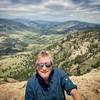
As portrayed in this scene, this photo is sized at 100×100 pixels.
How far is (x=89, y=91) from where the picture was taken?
24.7 meters

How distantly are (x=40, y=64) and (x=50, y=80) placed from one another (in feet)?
2.09

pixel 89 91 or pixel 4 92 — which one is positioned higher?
pixel 89 91

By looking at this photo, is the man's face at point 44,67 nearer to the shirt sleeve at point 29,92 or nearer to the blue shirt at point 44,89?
the blue shirt at point 44,89

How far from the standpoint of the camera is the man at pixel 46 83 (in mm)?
6934

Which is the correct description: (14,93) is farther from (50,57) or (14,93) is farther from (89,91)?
(50,57)

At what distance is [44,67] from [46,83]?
0.56 meters

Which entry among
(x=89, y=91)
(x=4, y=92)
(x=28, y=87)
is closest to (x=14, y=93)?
(x=4, y=92)

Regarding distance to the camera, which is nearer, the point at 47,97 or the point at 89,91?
the point at 47,97

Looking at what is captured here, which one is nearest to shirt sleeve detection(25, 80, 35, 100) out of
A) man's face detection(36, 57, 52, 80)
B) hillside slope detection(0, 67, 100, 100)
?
man's face detection(36, 57, 52, 80)

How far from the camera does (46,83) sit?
707cm

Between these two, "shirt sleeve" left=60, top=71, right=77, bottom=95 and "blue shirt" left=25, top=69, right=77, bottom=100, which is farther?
"blue shirt" left=25, top=69, right=77, bottom=100

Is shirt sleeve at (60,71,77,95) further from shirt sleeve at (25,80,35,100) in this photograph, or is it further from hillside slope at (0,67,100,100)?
hillside slope at (0,67,100,100)

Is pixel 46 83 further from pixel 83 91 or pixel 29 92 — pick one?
pixel 83 91

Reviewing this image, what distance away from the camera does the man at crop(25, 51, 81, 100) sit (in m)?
6.93
